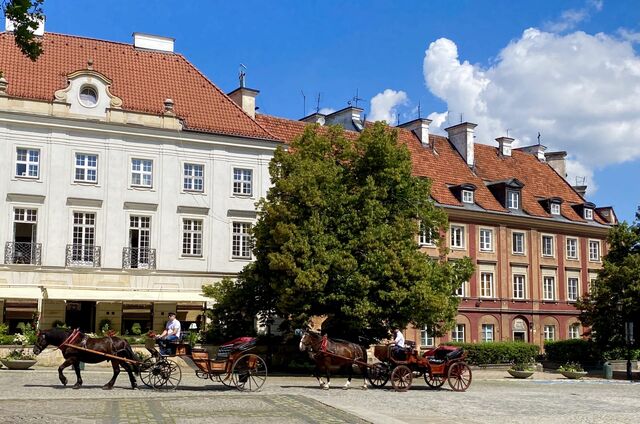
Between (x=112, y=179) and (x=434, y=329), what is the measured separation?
1569 centimetres

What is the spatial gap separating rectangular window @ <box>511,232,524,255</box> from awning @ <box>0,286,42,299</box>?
93.5 ft

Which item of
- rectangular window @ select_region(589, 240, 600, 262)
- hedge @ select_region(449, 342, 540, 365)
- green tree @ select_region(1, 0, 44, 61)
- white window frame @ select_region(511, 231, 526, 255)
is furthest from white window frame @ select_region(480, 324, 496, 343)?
green tree @ select_region(1, 0, 44, 61)

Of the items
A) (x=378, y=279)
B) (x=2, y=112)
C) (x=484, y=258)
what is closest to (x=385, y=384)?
(x=378, y=279)

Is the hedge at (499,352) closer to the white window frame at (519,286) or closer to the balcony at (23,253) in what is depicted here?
the white window frame at (519,286)

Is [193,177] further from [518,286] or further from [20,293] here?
[518,286]

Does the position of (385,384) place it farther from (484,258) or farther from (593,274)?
(593,274)

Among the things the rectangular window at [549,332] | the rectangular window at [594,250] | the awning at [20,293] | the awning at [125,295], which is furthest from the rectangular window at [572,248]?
the awning at [20,293]

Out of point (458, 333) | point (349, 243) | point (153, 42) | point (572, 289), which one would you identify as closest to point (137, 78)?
point (153, 42)

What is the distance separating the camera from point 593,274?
54.8 m

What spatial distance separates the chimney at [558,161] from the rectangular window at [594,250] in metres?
6.40

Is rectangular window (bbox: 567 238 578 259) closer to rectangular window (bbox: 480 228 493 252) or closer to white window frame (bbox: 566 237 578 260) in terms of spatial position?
white window frame (bbox: 566 237 578 260)

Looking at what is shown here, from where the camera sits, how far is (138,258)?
37219mm

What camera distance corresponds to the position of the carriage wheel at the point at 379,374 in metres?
25.2

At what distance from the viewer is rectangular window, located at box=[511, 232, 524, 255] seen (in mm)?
51000
